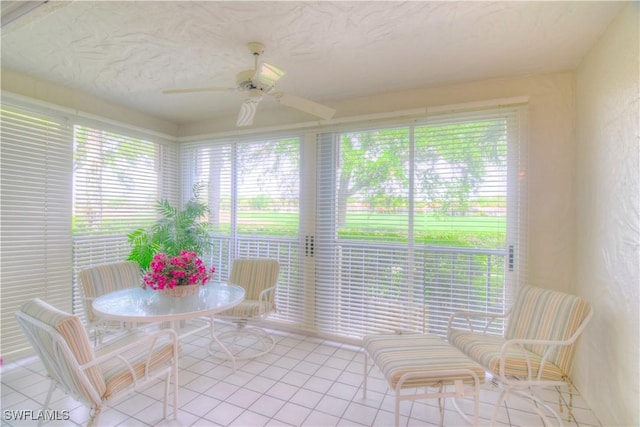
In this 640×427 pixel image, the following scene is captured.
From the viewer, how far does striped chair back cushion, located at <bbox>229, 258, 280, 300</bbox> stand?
10.6 feet

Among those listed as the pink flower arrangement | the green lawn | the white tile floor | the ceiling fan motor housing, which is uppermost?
the ceiling fan motor housing

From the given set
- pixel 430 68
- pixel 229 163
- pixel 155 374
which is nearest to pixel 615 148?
pixel 430 68

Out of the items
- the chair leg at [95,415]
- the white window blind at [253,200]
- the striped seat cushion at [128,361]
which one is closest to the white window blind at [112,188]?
the white window blind at [253,200]

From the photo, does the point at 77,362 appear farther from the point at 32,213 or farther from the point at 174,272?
the point at 32,213

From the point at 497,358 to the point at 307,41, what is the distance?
2.38 metres

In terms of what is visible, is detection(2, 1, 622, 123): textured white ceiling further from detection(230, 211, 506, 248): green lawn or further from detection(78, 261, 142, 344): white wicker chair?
detection(78, 261, 142, 344): white wicker chair

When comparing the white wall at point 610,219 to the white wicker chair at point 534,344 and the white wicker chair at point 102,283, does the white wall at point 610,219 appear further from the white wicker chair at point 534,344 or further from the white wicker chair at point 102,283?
the white wicker chair at point 102,283

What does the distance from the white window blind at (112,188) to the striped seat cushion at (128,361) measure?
1.66 meters

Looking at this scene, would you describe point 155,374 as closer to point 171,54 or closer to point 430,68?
point 171,54

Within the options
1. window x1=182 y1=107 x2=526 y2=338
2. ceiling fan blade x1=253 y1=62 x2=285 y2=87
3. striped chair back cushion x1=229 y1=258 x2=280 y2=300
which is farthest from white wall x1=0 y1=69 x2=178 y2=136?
ceiling fan blade x1=253 y1=62 x2=285 y2=87

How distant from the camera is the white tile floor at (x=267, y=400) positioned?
6.59 ft

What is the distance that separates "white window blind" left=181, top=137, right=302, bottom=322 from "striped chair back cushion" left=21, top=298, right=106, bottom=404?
2051mm

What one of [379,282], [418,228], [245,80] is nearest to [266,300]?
[379,282]

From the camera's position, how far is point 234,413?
2082mm
